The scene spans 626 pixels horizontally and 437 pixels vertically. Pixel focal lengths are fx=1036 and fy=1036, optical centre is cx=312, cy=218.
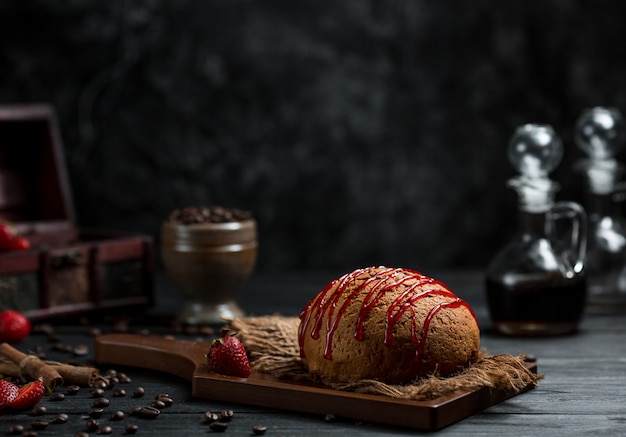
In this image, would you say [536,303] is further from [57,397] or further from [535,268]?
[57,397]

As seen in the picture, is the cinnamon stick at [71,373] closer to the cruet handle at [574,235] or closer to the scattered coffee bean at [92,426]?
the scattered coffee bean at [92,426]

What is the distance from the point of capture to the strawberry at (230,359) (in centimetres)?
186

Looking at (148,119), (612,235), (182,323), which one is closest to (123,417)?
(182,323)

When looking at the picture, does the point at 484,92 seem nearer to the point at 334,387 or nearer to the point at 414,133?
the point at 414,133

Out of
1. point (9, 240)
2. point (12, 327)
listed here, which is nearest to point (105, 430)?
point (12, 327)

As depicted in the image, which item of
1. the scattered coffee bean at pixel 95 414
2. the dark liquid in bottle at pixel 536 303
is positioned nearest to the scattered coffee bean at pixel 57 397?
the scattered coffee bean at pixel 95 414

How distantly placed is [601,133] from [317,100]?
3.32 feet

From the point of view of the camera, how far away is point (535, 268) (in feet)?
7.80

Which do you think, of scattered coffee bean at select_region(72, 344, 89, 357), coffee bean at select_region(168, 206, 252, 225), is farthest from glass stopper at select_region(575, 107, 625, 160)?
scattered coffee bean at select_region(72, 344, 89, 357)

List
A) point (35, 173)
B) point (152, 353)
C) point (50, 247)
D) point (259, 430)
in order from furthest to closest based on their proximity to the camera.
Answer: point (35, 173), point (50, 247), point (152, 353), point (259, 430)

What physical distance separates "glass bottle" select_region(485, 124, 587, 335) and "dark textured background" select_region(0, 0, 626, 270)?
94 centimetres

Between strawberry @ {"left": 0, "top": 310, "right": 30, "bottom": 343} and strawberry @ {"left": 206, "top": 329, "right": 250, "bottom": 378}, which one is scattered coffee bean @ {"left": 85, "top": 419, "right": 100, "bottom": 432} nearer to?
strawberry @ {"left": 206, "top": 329, "right": 250, "bottom": 378}

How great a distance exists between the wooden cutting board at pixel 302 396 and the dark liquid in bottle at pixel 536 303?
1.46 ft

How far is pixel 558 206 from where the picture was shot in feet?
8.18
